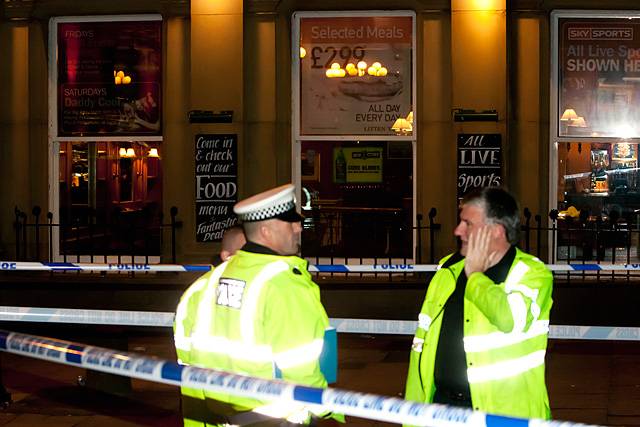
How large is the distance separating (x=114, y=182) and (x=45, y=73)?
1.89 meters

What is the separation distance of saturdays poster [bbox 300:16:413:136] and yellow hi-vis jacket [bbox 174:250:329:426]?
11305 millimetres

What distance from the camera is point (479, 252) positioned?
4.63 m

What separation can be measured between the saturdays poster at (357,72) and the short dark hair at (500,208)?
10677 millimetres

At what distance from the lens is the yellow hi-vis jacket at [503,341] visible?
4477mm

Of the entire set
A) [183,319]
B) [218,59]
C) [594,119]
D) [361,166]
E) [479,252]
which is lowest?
[183,319]

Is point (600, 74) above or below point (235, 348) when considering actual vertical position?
above

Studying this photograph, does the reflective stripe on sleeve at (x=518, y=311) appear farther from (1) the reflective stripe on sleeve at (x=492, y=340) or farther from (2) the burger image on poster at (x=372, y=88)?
(2) the burger image on poster at (x=372, y=88)

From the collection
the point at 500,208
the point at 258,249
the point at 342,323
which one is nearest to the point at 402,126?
the point at 342,323

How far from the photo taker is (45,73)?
15.9 metres

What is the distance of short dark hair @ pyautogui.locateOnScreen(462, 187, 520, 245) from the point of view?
473cm

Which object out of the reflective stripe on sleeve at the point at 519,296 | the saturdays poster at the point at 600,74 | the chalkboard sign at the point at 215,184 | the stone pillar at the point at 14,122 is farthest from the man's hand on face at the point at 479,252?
the stone pillar at the point at 14,122

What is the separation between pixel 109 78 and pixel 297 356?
12.5 meters

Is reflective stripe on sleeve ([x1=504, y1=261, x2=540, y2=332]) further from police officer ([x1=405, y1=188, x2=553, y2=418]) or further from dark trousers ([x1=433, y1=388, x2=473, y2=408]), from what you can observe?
dark trousers ([x1=433, y1=388, x2=473, y2=408])

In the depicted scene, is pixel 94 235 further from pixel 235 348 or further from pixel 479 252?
pixel 235 348
